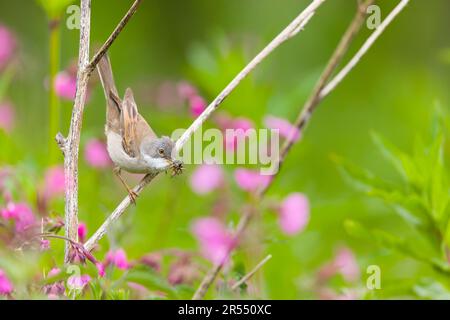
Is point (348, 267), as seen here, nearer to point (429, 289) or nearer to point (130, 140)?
point (429, 289)

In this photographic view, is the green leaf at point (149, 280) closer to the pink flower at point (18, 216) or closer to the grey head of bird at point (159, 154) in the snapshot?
the pink flower at point (18, 216)

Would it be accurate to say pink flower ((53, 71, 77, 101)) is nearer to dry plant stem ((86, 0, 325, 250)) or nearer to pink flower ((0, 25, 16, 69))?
dry plant stem ((86, 0, 325, 250))

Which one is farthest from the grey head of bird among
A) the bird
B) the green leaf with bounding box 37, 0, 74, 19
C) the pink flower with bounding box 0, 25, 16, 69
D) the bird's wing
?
the pink flower with bounding box 0, 25, 16, 69

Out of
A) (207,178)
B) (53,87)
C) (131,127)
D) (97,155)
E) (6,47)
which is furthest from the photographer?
(6,47)

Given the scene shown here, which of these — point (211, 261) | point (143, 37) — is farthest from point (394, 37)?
point (211, 261)

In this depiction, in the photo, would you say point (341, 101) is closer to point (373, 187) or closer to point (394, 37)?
point (394, 37)

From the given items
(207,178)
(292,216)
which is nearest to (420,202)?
(292,216)
